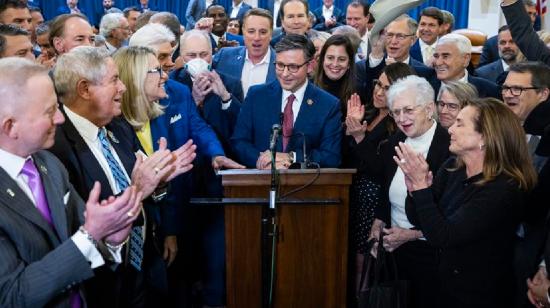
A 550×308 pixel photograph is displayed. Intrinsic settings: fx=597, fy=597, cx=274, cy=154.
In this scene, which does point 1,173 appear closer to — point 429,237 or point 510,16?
point 429,237

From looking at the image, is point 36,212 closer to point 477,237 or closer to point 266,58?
point 477,237

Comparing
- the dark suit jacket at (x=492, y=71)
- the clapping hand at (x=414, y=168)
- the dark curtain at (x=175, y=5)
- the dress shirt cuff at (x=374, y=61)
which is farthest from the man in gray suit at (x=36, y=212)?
the dark curtain at (x=175, y=5)

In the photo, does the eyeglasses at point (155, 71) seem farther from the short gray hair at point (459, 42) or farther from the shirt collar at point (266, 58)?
the short gray hair at point (459, 42)

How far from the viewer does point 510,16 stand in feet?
9.98

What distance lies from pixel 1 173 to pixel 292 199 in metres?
1.46

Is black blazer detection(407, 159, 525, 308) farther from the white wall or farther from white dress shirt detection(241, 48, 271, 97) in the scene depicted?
the white wall

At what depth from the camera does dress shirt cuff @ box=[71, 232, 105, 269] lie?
5.35 feet

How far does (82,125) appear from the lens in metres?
2.21

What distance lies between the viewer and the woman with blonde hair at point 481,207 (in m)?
2.24

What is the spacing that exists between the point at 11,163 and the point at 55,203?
0.55 ft

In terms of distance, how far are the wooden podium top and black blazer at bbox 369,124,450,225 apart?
230mm

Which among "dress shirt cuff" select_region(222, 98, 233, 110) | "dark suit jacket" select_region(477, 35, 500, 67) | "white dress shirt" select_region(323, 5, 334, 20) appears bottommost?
"dress shirt cuff" select_region(222, 98, 233, 110)

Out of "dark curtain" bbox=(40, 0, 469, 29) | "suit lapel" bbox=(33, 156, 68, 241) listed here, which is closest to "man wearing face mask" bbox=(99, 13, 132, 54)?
"suit lapel" bbox=(33, 156, 68, 241)

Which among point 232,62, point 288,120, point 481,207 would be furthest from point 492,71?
point 481,207
